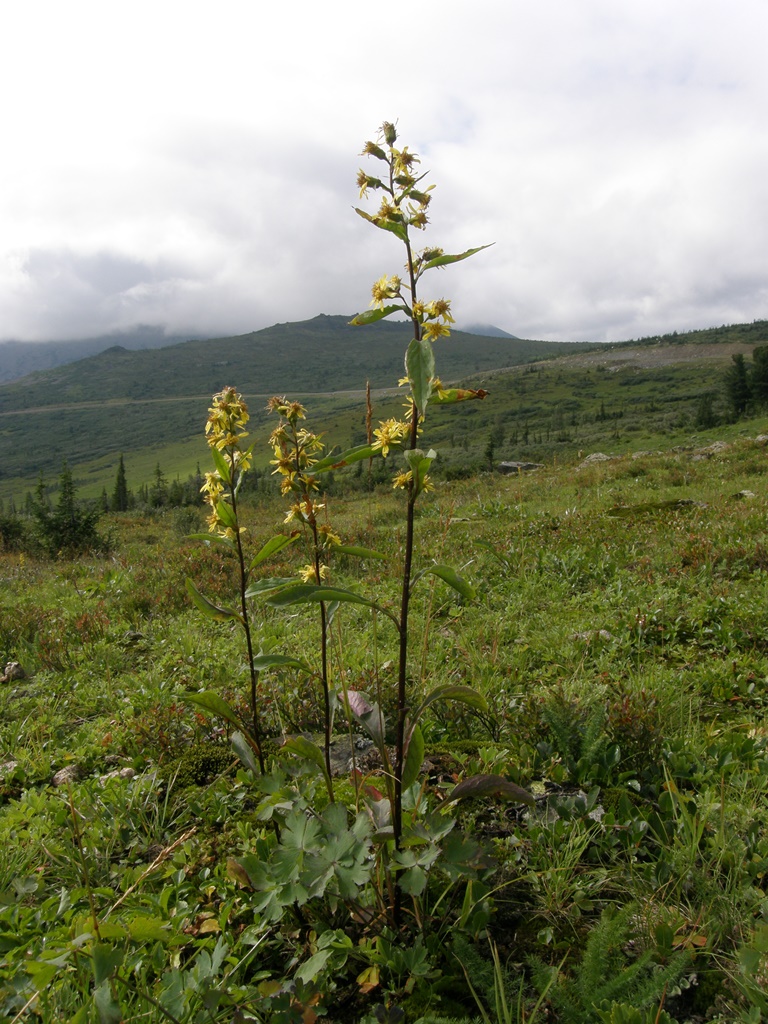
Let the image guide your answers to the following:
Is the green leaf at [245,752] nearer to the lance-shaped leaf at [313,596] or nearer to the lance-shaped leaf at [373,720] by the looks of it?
the lance-shaped leaf at [373,720]

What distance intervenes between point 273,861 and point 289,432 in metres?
1.50

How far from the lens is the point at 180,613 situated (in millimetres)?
6438

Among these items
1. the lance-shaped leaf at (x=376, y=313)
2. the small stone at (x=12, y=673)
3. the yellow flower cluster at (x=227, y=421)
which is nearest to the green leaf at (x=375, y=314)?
the lance-shaped leaf at (x=376, y=313)

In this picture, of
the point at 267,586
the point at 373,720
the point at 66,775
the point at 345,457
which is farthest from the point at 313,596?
the point at 66,775

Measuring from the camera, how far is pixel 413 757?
195 centimetres

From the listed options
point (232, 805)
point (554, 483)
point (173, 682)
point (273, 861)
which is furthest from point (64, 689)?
point (554, 483)

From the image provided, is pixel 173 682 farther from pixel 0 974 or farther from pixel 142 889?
pixel 0 974

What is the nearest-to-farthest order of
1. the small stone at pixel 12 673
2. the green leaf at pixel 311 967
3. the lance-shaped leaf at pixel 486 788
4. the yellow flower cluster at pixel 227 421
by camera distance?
the green leaf at pixel 311 967 → the lance-shaped leaf at pixel 486 788 → the yellow flower cluster at pixel 227 421 → the small stone at pixel 12 673

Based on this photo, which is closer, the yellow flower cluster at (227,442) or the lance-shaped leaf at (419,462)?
the lance-shaped leaf at (419,462)

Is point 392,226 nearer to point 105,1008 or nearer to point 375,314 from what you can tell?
point 375,314

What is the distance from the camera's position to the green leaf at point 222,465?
7.33 ft

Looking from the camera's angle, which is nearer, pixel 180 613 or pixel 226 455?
pixel 226 455

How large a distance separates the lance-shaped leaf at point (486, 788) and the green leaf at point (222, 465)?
1451mm

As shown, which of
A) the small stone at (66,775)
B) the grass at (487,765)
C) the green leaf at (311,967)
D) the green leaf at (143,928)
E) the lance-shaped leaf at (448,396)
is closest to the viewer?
the green leaf at (143,928)
